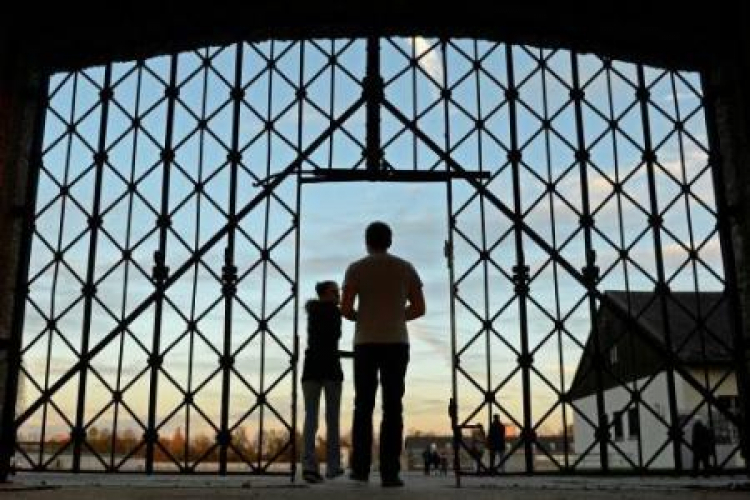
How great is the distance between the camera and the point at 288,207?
5.90 m

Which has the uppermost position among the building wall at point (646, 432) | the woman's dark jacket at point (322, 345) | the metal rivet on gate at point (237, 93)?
the metal rivet on gate at point (237, 93)

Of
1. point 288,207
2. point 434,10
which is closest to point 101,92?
point 288,207

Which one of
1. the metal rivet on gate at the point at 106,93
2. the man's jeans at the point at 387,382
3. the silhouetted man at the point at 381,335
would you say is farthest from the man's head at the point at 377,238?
the metal rivet on gate at the point at 106,93

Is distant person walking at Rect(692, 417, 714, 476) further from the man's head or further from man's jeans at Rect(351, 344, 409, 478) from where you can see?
the man's head

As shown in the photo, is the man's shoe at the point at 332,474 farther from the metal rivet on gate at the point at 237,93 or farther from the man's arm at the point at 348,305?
the metal rivet on gate at the point at 237,93

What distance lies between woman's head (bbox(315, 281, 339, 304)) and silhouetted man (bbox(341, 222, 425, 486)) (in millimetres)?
700

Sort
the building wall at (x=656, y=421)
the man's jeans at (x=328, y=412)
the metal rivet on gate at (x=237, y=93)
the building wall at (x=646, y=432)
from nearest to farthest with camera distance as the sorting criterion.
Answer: the man's jeans at (x=328, y=412), the metal rivet on gate at (x=237, y=93), the building wall at (x=656, y=421), the building wall at (x=646, y=432)

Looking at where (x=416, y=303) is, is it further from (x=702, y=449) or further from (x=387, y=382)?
(x=702, y=449)

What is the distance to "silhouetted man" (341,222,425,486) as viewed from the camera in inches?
150

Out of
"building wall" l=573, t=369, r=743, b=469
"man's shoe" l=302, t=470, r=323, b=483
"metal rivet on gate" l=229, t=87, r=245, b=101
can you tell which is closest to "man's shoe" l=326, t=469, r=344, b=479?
"man's shoe" l=302, t=470, r=323, b=483

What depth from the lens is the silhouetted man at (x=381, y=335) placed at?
3.81m

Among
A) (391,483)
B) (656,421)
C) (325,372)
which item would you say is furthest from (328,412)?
(656,421)

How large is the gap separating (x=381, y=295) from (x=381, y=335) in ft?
A: 0.69

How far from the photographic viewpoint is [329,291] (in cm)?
471
